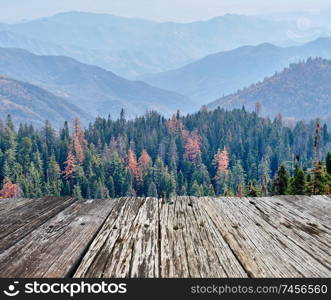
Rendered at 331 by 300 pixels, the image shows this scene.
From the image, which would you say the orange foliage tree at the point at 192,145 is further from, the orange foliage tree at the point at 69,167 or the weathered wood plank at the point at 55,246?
the weathered wood plank at the point at 55,246

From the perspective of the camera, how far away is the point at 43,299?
2.29m

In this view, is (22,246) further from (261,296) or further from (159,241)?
(261,296)

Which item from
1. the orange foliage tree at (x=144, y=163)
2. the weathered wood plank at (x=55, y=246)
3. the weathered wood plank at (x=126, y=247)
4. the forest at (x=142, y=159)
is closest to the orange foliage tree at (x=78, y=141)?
the forest at (x=142, y=159)

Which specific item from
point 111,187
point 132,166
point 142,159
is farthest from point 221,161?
point 111,187

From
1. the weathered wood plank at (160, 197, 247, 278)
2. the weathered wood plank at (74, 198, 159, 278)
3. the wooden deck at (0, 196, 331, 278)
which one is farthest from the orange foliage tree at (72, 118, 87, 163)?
the weathered wood plank at (160, 197, 247, 278)

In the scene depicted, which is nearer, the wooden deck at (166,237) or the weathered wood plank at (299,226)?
the wooden deck at (166,237)

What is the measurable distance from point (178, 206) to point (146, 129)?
195m

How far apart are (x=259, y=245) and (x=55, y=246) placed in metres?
1.93

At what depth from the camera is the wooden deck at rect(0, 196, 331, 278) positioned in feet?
9.02

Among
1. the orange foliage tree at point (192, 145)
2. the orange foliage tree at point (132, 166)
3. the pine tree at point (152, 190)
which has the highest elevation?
the orange foliage tree at point (192, 145)

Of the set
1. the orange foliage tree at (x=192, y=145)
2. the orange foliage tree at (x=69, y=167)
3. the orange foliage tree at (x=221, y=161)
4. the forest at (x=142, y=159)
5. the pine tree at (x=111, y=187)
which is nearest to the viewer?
the forest at (x=142, y=159)

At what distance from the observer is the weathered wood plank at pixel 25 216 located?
11.6ft

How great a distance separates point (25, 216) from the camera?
418 cm

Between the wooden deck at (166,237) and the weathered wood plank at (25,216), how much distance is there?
0.01 metres
